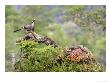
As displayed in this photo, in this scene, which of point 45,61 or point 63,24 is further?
point 63,24

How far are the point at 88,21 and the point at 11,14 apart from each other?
83cm

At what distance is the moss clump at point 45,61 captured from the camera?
12.6ft

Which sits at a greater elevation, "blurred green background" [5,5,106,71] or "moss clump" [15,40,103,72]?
"blurred green background" [5,5,106,71]

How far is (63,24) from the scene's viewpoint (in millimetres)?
4102

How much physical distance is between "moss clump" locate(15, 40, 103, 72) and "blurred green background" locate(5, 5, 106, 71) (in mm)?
130

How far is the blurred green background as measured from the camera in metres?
4.00

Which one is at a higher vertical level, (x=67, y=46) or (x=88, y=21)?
(x=88, y=21)

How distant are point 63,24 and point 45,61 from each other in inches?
19.8

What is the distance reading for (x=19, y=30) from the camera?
13.1 feet

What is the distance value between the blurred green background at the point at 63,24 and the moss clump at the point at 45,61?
0.13 meters

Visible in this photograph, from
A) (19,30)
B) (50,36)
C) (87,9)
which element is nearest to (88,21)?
(87,9)

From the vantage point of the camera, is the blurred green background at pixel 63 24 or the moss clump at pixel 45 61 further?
the blurred green background at pixel 63 24
